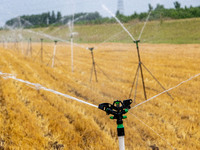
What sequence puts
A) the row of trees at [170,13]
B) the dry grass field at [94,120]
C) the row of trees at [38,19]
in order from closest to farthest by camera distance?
the row of trees at [170,13]
the dry grass field at [94,120]
the row of trees at [38,19]

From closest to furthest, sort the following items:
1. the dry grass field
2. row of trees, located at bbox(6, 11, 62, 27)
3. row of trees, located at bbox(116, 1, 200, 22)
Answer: row of trees, located at bbox(116, 1, 200, 22), the dry grass field, row of trees, located at bbox(6, 11, 62, 27)

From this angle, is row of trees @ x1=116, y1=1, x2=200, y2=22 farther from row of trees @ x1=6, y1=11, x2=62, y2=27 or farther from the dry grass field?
row of trees @ x1=6, y1=11, x2=62, y2=27

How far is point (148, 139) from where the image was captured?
165 inches

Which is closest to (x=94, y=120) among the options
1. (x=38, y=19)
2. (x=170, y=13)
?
(x=170, y=13)

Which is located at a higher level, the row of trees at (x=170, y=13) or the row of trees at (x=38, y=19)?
the row of trees at (x=38, y=19)

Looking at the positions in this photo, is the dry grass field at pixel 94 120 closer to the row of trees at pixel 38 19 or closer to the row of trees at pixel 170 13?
the row of trees at pixel 170 13

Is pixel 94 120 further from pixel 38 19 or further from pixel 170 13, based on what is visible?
pixel 38 19

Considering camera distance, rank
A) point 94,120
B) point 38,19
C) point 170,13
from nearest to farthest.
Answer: point 170,13 → point 94,120 → point 38,19

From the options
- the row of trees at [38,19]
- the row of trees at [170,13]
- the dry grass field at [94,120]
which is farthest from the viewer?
the row of trees at [38,19]

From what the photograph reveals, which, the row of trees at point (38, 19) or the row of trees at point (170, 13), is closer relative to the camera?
the row of trees at point (170, 13)

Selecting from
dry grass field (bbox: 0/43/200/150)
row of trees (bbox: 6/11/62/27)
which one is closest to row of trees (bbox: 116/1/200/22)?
dry grass field (bbox: 0/43/200/150)

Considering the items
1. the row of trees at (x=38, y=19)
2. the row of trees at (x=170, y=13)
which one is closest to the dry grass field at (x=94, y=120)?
the row of trees at (x=170, y=13)

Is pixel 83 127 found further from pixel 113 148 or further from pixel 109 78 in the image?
pixel 109 78

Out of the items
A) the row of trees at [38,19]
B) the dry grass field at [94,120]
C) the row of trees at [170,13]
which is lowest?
the dry grass field at [94,120]
